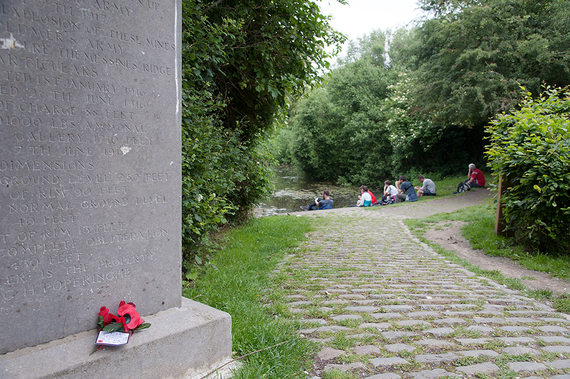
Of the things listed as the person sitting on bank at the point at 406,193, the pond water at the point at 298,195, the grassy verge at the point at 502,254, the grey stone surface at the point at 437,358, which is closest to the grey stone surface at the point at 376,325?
the grey stone surface at the point at 437,358

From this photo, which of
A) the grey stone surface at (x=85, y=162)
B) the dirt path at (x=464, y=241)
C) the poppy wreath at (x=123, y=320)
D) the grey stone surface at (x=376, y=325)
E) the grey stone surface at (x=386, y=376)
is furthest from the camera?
the dirt path at (x=464, y=241)

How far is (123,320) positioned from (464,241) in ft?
26.7

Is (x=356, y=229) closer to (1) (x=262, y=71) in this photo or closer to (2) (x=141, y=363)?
(1) (x=262, y=71)

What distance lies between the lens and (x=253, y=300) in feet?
14.6

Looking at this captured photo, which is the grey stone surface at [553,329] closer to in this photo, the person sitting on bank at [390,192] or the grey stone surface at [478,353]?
the grey stone surface at [478,353]

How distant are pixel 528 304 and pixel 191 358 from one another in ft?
13.9

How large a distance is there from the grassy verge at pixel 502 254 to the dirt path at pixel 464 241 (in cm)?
14

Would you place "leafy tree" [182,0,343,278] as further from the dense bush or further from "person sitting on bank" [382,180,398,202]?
"person sitting on bank" [382,180,398,202]

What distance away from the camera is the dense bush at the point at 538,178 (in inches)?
259

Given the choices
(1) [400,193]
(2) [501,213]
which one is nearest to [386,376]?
(2) [501,213]

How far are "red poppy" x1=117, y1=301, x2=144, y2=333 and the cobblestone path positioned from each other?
141 cm

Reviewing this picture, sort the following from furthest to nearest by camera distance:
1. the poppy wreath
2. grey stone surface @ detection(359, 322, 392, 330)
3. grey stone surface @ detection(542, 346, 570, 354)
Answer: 1. grey stone surface @ detection(359, 322, 392, 330)
2. grey stone surface @ detection(542, 346, 570, 354)
3. the poppy wreath

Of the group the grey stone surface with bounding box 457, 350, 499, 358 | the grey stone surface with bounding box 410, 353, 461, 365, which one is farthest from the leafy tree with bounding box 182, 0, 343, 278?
the grey stone surface with bounding box 457, 350, 499, 358

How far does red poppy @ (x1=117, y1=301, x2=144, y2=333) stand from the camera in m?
2.72
